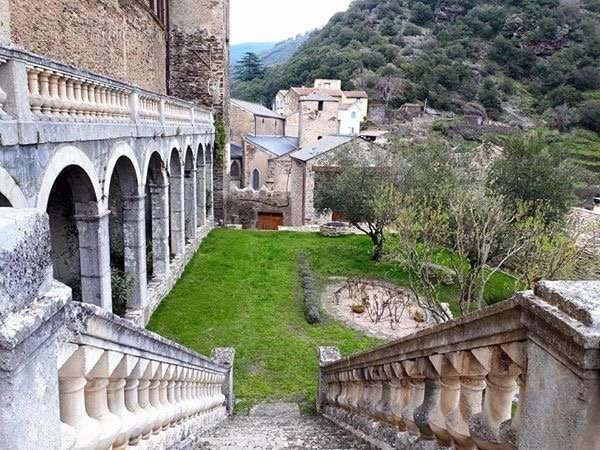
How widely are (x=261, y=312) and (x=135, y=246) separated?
4.23 m

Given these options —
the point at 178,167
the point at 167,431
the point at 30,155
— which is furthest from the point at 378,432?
the point at 178,167

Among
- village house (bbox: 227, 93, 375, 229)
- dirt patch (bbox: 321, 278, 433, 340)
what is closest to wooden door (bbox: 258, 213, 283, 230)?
village house (bbox: 227, 93, 375, 229)

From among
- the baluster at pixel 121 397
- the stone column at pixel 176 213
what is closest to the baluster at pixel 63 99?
the baluster at pixel 121 397

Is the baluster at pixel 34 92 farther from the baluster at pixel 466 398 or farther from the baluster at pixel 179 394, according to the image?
the baluster at pixel 466 398

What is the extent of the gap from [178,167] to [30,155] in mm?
9948

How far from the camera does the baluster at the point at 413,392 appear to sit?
327 centimetres

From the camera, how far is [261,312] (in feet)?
46.2

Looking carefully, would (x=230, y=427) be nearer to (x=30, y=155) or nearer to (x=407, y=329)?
(x=30, y=155)

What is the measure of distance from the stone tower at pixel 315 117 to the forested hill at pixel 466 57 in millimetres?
20337

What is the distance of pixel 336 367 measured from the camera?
22.9 ft

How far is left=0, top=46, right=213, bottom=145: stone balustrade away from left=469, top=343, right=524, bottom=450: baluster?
5.24 m

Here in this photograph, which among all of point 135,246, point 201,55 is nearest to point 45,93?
point 135,246

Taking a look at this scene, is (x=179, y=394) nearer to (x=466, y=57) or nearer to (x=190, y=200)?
(x=190, y=200)

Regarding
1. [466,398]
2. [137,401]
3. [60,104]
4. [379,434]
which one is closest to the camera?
[466,398]
